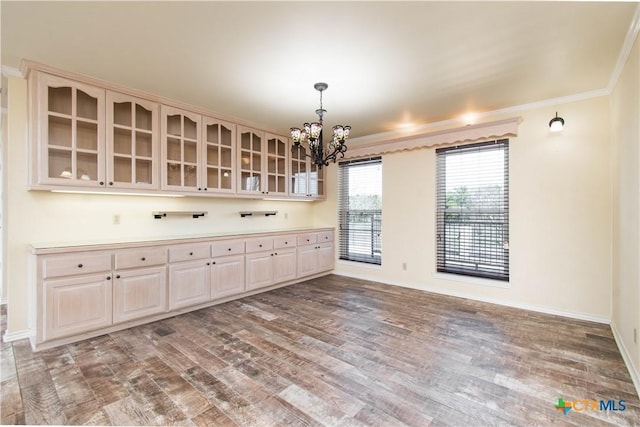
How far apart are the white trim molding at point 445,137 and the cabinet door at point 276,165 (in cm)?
120

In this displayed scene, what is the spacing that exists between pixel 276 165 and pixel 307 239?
1366mm

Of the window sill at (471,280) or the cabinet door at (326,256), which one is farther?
the cabinet door at (326,256)

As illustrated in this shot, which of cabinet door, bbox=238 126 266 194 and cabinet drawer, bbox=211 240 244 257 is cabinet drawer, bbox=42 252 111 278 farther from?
cabinet door, bbox=238 126 266 194

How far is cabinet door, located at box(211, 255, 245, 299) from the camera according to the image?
12.2ft

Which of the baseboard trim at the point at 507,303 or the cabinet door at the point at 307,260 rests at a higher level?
the cabinet door at the point at 307,260

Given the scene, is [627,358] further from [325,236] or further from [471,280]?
[325,236]

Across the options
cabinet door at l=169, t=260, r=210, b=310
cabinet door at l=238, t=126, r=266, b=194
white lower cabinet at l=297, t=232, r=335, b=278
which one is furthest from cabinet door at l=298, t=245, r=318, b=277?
cabinet door at l=169, t=260, r=210, b=310

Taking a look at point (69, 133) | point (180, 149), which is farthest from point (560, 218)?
point (69, 133)

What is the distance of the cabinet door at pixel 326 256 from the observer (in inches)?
208

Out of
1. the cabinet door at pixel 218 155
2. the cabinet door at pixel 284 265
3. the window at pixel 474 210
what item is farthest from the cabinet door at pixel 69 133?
the window at pixel 474 210

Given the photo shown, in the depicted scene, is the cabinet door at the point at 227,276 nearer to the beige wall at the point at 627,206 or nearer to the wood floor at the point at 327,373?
the wood floor at the point at 327,373

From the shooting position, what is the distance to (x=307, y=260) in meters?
5.04

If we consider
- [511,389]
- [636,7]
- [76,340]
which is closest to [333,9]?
[636,7]

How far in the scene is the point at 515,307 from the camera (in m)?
3.66
